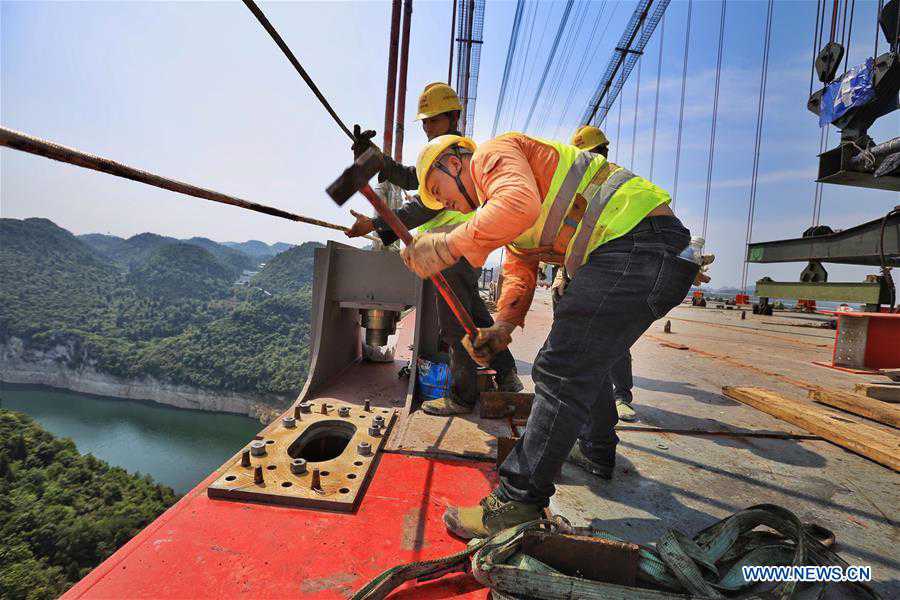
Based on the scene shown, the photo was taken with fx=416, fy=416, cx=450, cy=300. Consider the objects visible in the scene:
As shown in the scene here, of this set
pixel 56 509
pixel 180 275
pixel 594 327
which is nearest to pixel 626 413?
pixel 594 327

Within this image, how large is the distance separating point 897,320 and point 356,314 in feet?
18.3

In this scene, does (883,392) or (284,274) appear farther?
(284,274)

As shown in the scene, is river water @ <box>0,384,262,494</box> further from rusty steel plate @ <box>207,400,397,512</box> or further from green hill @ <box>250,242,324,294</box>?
rusty steel plate @ <box>207,400,397,512</box>

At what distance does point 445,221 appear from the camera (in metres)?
2.94

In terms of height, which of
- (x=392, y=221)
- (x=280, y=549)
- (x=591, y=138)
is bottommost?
(x=280, y=549)

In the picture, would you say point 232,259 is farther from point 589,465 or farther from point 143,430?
point 589,465

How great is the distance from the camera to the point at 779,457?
2123mm

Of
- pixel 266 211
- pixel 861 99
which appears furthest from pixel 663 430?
pixel 861 99

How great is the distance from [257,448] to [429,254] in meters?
1.18

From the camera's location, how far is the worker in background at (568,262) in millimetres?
1359

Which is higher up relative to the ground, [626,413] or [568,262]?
[568,262]

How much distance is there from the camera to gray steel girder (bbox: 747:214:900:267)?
14.5 feet

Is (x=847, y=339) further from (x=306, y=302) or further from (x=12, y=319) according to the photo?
(x=12, y=319)

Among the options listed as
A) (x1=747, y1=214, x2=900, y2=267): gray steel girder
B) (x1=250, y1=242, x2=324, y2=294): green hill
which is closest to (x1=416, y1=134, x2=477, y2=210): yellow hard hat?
(x1=747, y1=214, x2=900, y2=267): gray steel girder
